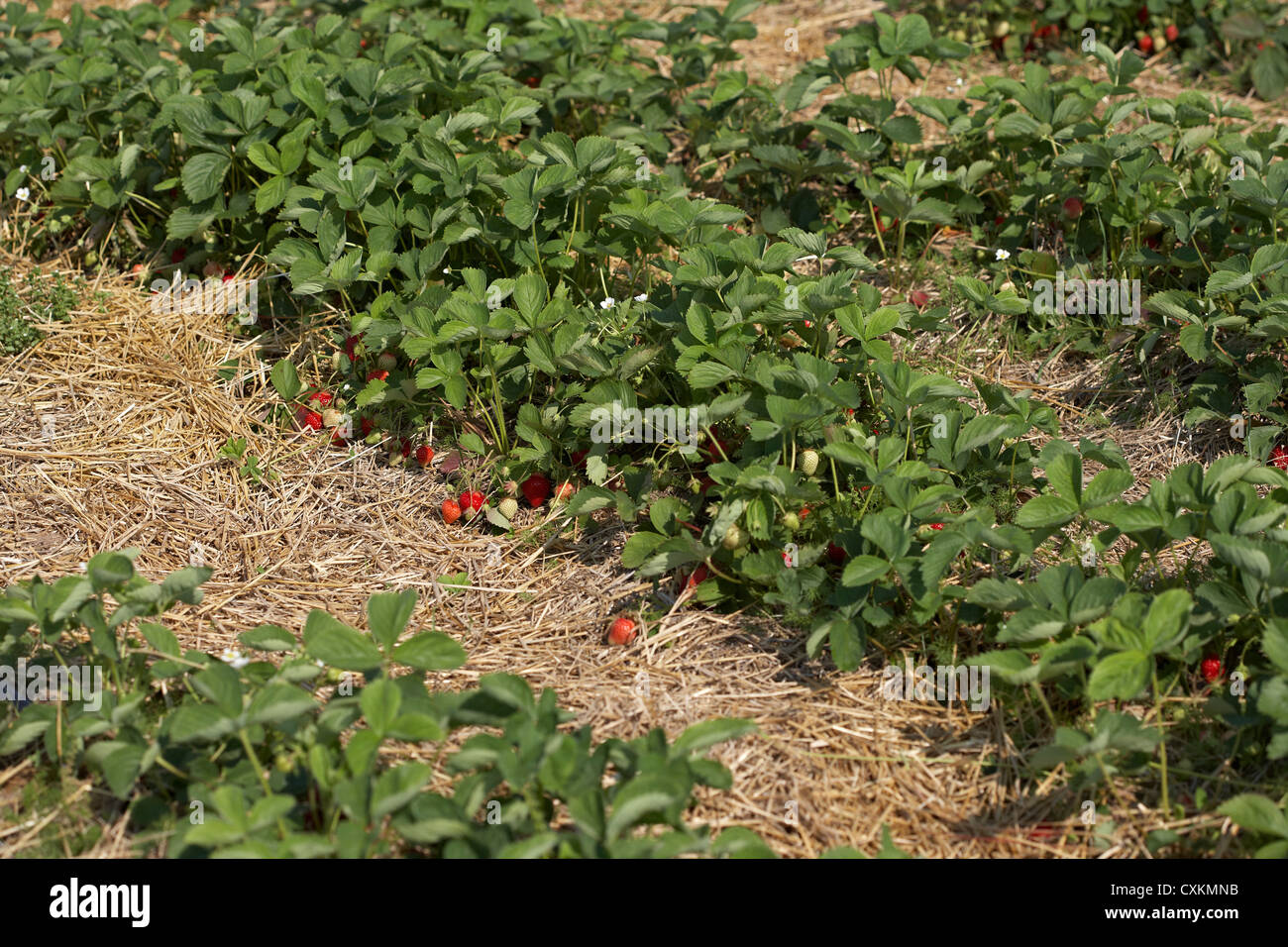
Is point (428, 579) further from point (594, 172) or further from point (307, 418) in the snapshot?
point (594, 172)

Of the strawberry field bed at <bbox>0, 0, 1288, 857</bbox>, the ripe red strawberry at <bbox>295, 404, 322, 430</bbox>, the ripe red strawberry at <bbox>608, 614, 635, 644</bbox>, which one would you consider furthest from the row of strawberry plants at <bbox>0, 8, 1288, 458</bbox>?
the ripe red strawberry at <bbox>608, 614, 635, 644</bbox>

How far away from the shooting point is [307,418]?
3518 mm

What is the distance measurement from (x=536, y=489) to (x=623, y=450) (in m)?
0.27

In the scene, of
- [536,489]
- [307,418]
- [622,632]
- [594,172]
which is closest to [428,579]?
[536,489]

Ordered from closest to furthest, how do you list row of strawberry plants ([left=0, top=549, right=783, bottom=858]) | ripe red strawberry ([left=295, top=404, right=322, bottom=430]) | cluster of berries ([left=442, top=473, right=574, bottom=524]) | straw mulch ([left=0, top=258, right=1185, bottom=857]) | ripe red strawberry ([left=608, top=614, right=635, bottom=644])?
row of strawberry plants ([left=0, top=549, right=783, bottom=858]) < straw mulch ([left=0, top=258, right=1185, bottom=857]) < ripe red strawberry ([left=608, top=614, right=635, bottom=644]) < cluster of berries ([left=442, top=473, right=574, bottom=524]) < ripe red strawberry ([left=295, top=404, right=322, bottom=430])

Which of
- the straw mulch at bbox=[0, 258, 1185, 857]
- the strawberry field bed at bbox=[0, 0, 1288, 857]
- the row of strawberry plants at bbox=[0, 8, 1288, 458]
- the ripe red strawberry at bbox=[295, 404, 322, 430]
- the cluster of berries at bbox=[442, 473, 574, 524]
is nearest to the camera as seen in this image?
the strawberry field bed at bbox=[0, 0, 1288, 857]

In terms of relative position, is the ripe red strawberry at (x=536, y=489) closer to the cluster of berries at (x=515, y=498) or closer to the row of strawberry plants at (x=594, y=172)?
the cluster of berries at (x=515, y=498)

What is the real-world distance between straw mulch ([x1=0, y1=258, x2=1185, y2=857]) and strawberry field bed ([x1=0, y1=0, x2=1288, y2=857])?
0.01 m

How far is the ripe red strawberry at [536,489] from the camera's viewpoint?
3.20 metres

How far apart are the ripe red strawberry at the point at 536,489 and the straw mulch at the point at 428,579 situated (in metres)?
0.04

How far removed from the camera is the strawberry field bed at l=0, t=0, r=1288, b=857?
2271 millimetres

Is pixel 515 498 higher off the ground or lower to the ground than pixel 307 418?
lower

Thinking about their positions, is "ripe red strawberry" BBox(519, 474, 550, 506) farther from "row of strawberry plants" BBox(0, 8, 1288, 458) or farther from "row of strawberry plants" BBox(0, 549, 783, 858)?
"row of strawberry plants" BBox(0, 549, 783, 858)

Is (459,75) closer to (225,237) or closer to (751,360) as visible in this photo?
(225,237)
